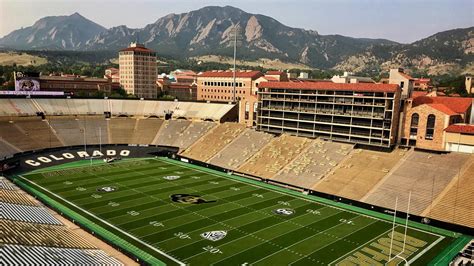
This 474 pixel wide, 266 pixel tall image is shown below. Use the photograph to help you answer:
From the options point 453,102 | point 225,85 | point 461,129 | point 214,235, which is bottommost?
point 214,235

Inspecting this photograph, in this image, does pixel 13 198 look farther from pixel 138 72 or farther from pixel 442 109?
pixel 138 72

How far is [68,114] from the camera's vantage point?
280ft

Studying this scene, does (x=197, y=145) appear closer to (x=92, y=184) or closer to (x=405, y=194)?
(x=92, y=184)

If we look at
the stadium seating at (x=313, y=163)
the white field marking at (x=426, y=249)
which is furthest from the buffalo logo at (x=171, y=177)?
the white field marking at (x=426, y=249)

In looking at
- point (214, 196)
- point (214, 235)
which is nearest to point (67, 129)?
point (214, 196)

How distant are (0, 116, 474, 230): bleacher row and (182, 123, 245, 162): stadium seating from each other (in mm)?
214

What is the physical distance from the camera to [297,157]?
6259cm

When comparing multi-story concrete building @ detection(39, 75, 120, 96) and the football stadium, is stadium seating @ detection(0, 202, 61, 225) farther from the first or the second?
multi-story concrete building @ detection(39, 75, 120, 96)

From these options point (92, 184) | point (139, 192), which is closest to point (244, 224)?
→ point (139, 192)

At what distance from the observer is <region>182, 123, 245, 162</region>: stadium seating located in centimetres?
7281

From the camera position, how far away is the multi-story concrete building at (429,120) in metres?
53.6

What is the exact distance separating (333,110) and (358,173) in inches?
520

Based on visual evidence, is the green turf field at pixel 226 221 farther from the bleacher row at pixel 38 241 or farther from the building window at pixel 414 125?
the building window at pixel 414 125

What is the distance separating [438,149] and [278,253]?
112 feet
